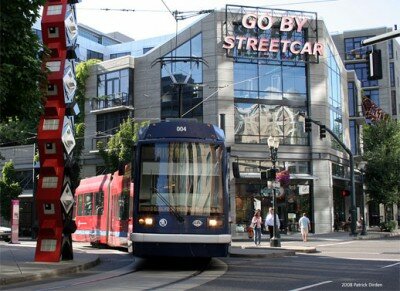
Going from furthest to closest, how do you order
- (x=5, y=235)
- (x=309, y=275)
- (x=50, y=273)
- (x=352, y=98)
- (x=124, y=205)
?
(x=352, y=98) → (x=5, y=235) → (x=124, y=205) → (x=50, y=273) → (x=309, y=275)

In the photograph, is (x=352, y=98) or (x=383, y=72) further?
(x=383, y=72)

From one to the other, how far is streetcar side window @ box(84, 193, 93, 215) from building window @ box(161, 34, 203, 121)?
1552 cm

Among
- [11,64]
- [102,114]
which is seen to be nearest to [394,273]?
[11,64]

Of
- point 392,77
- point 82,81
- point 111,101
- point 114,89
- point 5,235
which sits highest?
point 392,77

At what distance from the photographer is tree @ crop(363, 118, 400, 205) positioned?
46562 mm

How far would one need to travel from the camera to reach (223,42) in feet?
134

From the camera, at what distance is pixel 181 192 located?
1426 centimetres

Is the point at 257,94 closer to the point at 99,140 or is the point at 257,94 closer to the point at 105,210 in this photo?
the point at 99,140

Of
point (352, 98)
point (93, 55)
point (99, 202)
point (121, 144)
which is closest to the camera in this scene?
point (99, 202)

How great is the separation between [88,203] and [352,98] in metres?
34.7

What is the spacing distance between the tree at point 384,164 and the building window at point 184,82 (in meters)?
16.6

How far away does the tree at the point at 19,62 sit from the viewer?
1215 centimetres

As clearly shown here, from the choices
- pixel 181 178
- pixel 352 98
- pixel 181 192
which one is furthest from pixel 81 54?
pixel 181 192

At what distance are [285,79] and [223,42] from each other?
5682 millimetres
